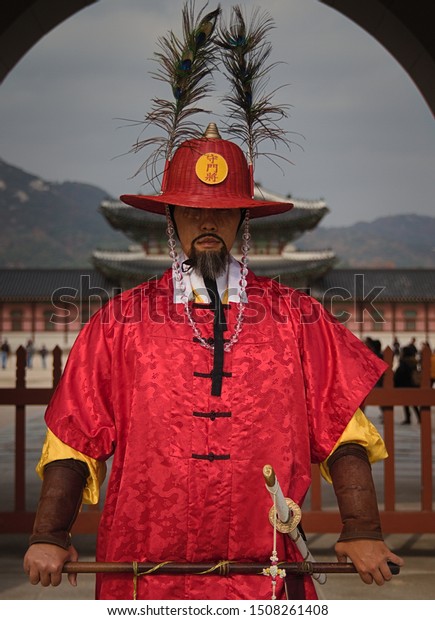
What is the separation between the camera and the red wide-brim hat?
212cm

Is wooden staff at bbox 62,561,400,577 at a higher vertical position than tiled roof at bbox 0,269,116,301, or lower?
lower

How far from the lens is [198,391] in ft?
6.76

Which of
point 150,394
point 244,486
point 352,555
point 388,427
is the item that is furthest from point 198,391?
point 388,427

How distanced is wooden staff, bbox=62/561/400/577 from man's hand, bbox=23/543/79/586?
0.03 meters

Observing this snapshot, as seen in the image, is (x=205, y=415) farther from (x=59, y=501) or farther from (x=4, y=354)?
(x=4, y=354)

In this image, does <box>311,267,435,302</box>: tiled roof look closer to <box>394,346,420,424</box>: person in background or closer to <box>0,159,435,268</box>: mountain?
<box>394,346,420,424</box>: person in background

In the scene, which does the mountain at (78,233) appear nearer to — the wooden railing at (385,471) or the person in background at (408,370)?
the person in background at (408,370)

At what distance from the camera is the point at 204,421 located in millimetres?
2047

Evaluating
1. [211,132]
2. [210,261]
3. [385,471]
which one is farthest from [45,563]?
[385,471]

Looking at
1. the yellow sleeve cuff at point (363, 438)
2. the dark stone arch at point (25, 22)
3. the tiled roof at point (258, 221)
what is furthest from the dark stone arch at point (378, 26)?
the tiled roof at point (258, 221)

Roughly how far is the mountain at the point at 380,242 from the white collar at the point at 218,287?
318 ft

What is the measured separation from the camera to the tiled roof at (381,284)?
4119 cm

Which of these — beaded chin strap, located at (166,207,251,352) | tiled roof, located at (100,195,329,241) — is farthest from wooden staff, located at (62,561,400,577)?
tiled roof, located at (100,195,329,241)
